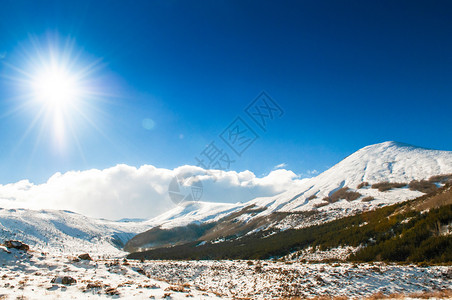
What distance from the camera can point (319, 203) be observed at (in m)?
90.9

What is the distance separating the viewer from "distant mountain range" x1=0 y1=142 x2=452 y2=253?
7444 centimetres

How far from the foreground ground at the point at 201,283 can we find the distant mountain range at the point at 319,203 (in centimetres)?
4603

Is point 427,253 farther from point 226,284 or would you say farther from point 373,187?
point 373,187

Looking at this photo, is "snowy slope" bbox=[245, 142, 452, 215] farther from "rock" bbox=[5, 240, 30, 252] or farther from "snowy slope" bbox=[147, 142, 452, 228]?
"rock" bbox=[5, 240, 30, 252]

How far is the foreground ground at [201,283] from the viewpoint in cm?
1208

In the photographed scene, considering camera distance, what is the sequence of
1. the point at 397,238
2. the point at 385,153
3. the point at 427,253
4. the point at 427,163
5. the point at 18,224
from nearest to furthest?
1. the point at 427,253
2. the point at 397,238
3. the point at 427,163
4. the point at 385,153
5. the point at 18,224

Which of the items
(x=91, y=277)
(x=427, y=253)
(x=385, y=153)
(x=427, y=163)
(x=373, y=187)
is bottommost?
(x=427, y=253)

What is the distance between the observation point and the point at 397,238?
28.2 m

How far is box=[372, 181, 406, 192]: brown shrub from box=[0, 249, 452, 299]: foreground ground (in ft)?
256

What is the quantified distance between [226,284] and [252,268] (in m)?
5.52

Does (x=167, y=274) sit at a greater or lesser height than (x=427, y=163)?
lesser

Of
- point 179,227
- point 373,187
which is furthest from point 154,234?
point 373,187

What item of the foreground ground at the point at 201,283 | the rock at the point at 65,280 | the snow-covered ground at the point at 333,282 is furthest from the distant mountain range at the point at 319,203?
the rock at the point at 65,280

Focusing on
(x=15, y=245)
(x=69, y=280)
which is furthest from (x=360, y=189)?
(x=15, y=245)
